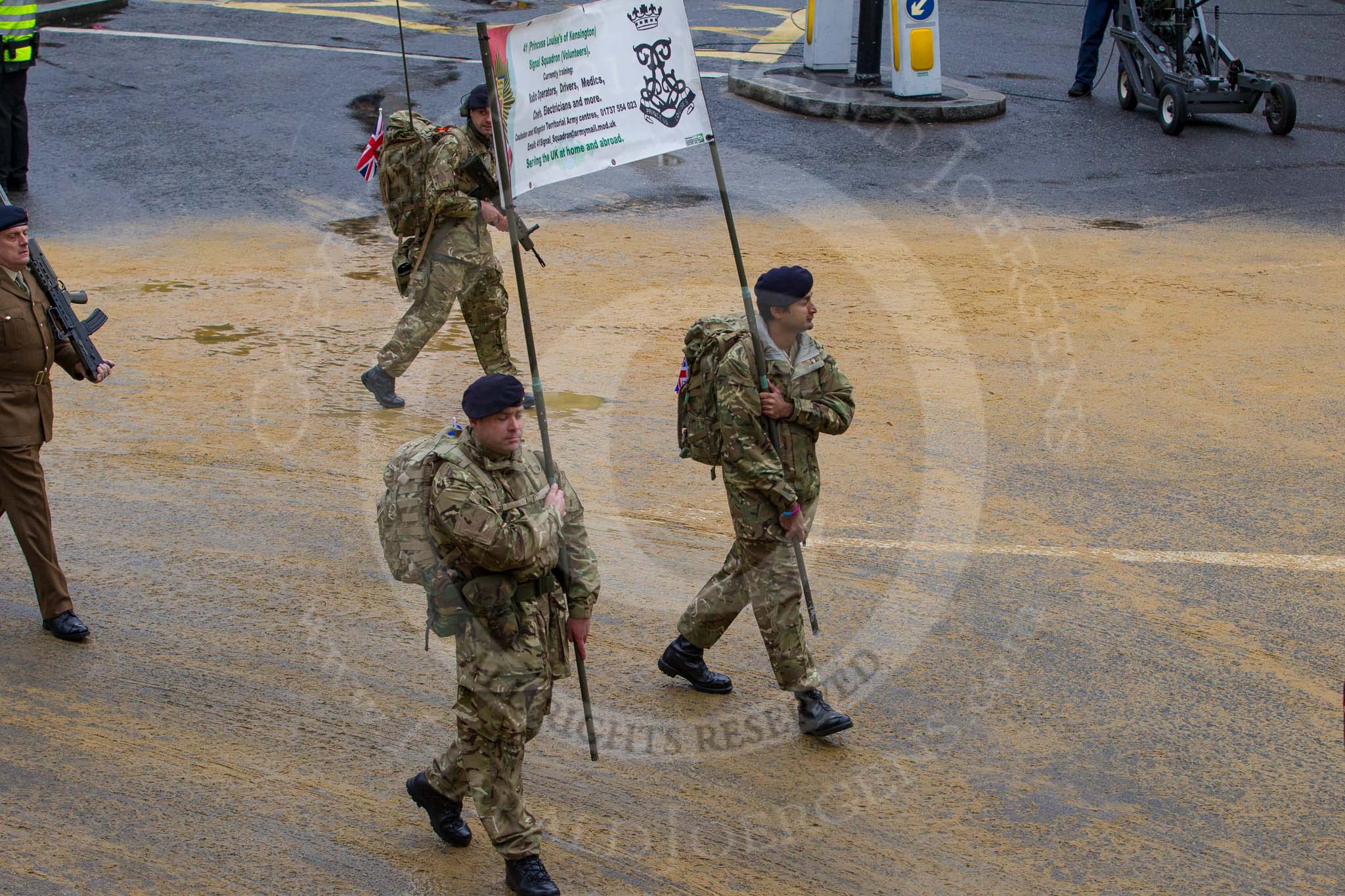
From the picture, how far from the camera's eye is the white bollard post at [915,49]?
15.4m

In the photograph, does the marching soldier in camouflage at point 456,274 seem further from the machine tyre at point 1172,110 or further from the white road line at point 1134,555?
the machine tyre at point 1172,110

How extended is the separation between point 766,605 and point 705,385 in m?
0.93

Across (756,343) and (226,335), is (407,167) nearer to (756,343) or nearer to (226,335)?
(226,335)

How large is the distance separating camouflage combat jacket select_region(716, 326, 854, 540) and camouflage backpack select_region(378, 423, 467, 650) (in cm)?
135

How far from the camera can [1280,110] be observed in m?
15.0

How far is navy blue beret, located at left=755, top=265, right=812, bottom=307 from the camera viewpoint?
5.28 metres

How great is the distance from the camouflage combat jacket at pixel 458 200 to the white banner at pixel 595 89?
2791 mm

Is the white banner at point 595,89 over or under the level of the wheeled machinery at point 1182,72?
over

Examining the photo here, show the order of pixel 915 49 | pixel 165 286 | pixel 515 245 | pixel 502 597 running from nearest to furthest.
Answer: pixel 502 597, pixel 515 245, pixel 165 286, pixel 915 49

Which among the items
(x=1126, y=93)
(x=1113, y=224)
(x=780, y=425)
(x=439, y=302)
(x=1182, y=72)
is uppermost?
(x=1182, y=72)

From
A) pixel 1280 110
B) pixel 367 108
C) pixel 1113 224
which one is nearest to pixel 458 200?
pixel 1113 224

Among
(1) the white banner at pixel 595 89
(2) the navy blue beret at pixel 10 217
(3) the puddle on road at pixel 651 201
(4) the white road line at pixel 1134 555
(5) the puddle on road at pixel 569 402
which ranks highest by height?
(1) the white banner at pixel 595 89

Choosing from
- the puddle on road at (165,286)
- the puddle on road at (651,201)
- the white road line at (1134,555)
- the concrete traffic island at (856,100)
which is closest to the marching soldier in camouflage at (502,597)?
the white road line at (1134,555)

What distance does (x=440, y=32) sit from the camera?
1911 centimetres
